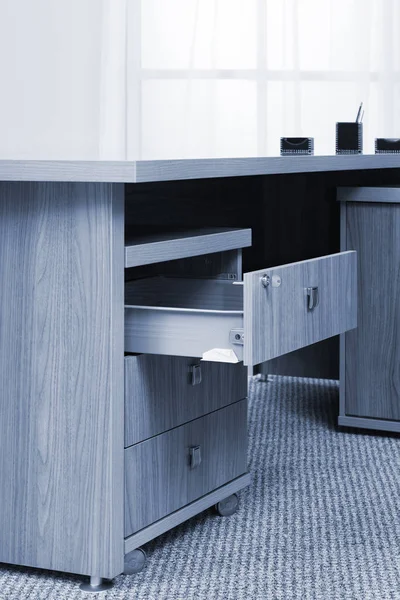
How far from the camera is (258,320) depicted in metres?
1.44

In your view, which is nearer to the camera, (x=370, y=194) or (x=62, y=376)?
(x=62, y=376)

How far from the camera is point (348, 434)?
99.3 inches

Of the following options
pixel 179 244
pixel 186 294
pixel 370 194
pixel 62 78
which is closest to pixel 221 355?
pixel 179 244

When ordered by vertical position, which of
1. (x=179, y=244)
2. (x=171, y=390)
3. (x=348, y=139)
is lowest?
(x=171, y=390)

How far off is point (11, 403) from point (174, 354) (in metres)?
0.24

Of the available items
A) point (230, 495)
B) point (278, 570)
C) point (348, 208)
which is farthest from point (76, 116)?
point (278, 570)

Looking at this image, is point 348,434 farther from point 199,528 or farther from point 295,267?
point 295,267

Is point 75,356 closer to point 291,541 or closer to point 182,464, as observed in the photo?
point 182,464

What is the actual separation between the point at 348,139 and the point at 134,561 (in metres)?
1.33

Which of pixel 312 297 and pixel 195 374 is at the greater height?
pixel 312 297

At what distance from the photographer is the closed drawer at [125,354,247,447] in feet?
5.02

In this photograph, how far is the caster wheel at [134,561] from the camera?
1553 millimetres

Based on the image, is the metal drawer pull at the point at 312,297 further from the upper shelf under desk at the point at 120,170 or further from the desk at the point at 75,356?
the upper shelf under desk at the point at 120,170

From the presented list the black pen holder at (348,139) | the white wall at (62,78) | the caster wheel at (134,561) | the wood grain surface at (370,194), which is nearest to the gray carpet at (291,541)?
the caster wheel at (134,561)
